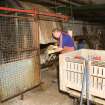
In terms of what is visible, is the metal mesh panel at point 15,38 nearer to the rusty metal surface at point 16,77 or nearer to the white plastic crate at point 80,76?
the rusty metal surface at point 16,77

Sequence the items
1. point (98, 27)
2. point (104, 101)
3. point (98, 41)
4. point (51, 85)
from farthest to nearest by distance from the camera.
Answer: point (98, 27) → point (98, 41) → point (51, 85) → point (104, 101)

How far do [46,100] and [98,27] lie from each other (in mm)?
7333

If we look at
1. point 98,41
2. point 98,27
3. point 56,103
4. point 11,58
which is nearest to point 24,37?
point 11,58

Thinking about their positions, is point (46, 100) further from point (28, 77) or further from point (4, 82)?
point (4, 82)

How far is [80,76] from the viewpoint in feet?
8.59

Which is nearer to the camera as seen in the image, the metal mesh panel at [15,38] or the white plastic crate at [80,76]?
the white plastic crate at [80,76]

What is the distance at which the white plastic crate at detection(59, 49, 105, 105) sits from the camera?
2.40 metres

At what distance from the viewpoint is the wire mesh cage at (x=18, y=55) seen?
9.49ft

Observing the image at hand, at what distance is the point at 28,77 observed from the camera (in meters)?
3.30

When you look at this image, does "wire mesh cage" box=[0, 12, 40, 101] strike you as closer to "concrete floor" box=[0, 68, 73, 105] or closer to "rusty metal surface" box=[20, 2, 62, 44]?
"concrete floor" box=[0, 68, 73, 105]

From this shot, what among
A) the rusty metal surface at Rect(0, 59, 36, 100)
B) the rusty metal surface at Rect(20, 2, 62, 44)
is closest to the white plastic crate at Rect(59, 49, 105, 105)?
the rusty metal surface at Rect(0, 59, 36, 100)

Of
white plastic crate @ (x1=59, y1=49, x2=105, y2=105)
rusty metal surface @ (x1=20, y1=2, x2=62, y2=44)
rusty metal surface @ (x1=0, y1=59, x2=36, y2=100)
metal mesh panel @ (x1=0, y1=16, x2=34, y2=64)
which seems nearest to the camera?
white plastic crate @ (x1=59, y1=49, x2=105, y2=105)

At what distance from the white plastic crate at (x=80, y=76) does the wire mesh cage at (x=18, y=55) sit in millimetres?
747

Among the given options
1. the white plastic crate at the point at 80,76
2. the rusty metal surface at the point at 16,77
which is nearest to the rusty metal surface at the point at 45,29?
the rusty metal surface at the point at 16,77
